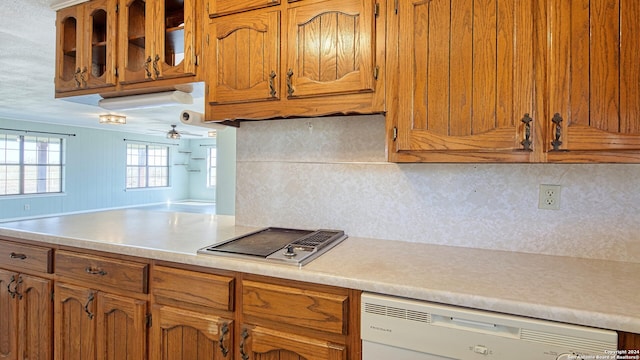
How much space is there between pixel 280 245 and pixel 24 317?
4.90ft

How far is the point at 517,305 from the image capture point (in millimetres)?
978

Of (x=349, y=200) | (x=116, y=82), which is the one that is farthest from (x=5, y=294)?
(x=349, y=200)

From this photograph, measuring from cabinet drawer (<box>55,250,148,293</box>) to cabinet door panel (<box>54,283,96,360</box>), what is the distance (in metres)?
0.07

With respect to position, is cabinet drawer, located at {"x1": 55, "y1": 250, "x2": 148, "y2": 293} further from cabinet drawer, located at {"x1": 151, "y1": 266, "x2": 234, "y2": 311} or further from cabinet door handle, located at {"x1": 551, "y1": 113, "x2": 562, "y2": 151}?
cabinet door handle, located at {"x1": 551, "y1": 113, "x2": 562, "y2": 151}

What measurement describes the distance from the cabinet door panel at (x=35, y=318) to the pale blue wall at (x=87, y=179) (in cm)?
648

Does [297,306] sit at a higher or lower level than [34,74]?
lower

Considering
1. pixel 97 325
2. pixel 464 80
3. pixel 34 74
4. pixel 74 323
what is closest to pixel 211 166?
pixel 34 74

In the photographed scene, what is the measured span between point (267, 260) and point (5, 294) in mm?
1693

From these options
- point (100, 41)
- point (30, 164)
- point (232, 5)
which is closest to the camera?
point (232, 5)

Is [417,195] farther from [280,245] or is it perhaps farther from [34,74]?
[34,74]

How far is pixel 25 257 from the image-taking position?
1845 millimetres

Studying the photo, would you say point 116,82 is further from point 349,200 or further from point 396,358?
point 396,358

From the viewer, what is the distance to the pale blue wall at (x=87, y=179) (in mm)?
7016

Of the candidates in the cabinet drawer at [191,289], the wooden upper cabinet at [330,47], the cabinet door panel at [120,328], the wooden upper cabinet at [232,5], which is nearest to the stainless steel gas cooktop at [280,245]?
the cabinet drawer at [191,289]
